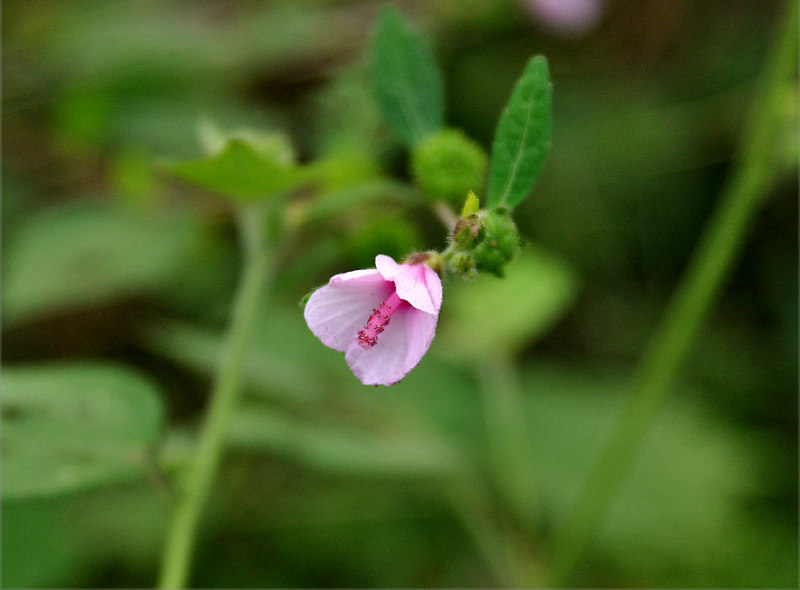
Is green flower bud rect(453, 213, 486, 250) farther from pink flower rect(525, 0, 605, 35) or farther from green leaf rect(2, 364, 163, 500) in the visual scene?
pink flower rect(525, 0, 605, 35)

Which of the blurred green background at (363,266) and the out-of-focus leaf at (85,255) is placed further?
the out-of-focus leaf at (85,255)

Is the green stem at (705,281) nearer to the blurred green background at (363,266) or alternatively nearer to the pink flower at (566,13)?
the blurred green background at (363,266)

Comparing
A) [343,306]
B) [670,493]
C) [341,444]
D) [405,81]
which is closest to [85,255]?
[341,444]

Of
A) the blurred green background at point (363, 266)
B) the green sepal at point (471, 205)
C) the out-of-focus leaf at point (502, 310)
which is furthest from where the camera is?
the out-of-focus leaf at point (502, 310)

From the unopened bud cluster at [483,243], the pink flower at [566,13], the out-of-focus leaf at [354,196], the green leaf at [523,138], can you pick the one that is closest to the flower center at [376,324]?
the unopened bud cluster at [483,243]

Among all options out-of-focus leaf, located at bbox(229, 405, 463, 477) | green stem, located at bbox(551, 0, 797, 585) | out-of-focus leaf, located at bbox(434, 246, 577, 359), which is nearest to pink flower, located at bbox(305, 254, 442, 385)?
out-of-focus leaf, located at bbox(229, 405, 463, 477)

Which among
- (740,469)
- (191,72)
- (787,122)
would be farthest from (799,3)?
(191,72)

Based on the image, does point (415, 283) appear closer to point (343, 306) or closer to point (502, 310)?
point (343, 306)
